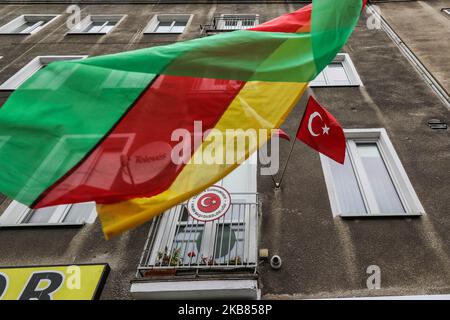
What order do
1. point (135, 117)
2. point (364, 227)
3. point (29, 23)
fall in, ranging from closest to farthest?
point (135, 117), point (364, 227), point (29, 23)

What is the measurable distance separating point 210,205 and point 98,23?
11.5 meters

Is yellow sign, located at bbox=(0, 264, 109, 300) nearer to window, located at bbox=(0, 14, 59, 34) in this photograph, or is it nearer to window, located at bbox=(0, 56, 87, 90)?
window, located at bbox=(0, 56, 87, 90)

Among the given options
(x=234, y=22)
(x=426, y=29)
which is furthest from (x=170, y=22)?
(x=426, y=29)

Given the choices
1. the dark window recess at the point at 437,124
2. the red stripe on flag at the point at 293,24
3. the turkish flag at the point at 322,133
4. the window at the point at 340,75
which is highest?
the window at the point at 340,75

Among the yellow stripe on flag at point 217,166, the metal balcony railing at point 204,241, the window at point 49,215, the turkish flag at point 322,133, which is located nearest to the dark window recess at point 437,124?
the turkish flag at point 322,133

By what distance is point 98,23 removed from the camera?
13.1 meters

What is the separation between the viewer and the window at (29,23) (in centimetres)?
1267

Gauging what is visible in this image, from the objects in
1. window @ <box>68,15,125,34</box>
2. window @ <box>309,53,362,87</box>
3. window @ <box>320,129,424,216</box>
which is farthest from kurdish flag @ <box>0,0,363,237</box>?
window @ <box>68,15,125,34</box>

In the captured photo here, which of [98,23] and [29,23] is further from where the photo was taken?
[29,23]

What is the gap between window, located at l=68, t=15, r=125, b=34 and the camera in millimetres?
12444

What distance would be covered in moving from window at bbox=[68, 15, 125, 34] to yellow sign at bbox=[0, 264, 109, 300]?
33.5ft

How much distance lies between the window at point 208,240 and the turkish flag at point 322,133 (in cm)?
147

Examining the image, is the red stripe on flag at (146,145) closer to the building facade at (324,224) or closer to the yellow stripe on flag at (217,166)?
the yellow stripe on flag at (217,166)

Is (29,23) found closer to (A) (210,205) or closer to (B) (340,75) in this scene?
(B) (340,75)
